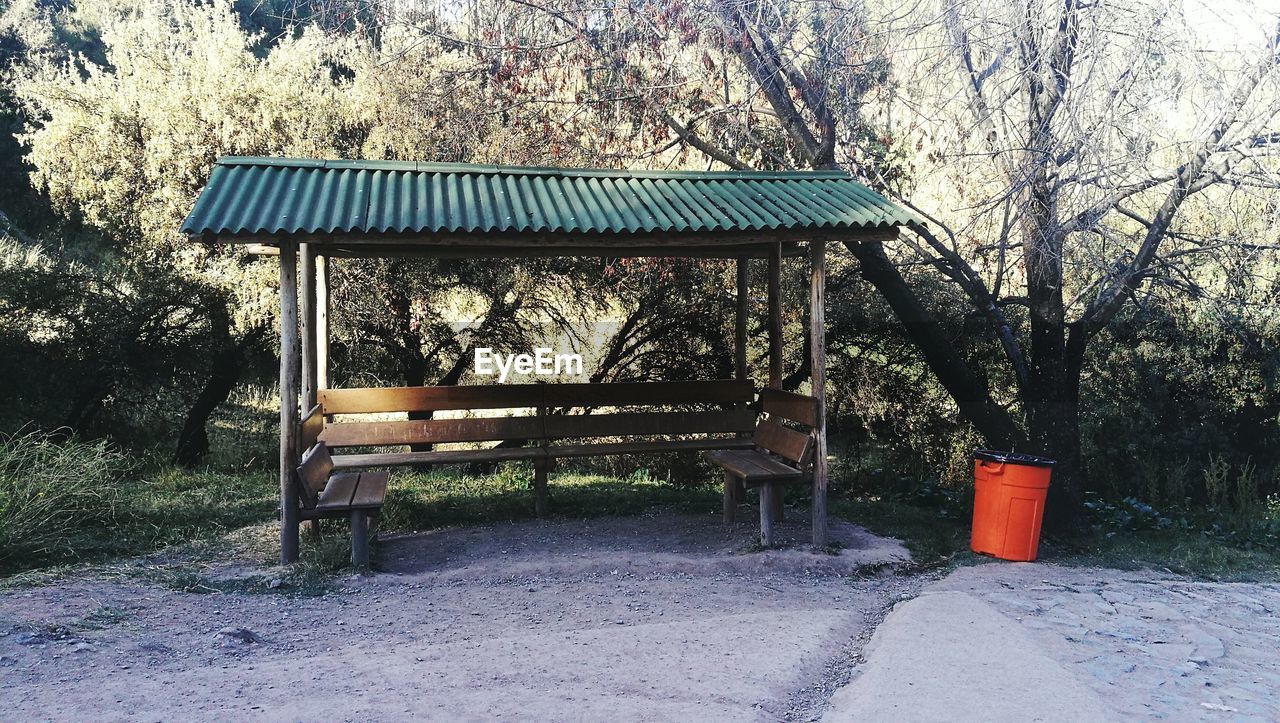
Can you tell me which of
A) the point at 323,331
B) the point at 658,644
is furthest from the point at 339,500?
the point at 658,644

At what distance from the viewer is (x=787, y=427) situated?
7207 millimetres

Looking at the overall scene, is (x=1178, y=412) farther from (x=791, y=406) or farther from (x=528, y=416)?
(x=528, y=416)

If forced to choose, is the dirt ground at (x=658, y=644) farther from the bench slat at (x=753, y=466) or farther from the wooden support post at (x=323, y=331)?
the wooden support post at (x=323, y=331)

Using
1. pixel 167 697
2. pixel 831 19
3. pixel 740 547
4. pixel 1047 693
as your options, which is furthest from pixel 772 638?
pixel 831 19

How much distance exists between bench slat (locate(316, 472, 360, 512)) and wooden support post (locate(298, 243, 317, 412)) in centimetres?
59

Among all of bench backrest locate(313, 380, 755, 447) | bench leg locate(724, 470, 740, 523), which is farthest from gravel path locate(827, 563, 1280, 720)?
bench backrest locate(313, 380, 755, 447)

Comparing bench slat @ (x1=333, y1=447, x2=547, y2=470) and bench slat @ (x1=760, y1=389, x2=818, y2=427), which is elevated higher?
bench slat @ (x1=760, y1=389, x2=818, y2=427)

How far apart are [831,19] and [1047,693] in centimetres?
590

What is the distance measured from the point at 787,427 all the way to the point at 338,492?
10.8 ft

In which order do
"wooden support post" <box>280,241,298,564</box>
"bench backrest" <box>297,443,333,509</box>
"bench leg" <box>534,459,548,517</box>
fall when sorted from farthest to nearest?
"bench leg" <box>534,459,548,517</box>
"wooden support post" <box>280,241,298,564</box>
"bench backrest" <box>297,443,333,509</box>

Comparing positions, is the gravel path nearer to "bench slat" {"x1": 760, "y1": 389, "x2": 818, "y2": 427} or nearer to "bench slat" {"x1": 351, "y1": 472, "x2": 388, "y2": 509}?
"bench slat" {"x1": 760, "y1": 389, "x2": 818, "y2": 427}

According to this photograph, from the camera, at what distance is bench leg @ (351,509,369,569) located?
6.00 metres

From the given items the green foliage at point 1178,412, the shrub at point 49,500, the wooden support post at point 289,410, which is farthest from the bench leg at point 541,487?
the green foliage at point 1178,412

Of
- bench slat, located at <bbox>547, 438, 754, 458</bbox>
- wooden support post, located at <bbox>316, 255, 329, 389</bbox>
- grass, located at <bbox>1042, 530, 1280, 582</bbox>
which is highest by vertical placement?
wooden support post, located at <bbox>316, 255, 329, 389</bbox>
